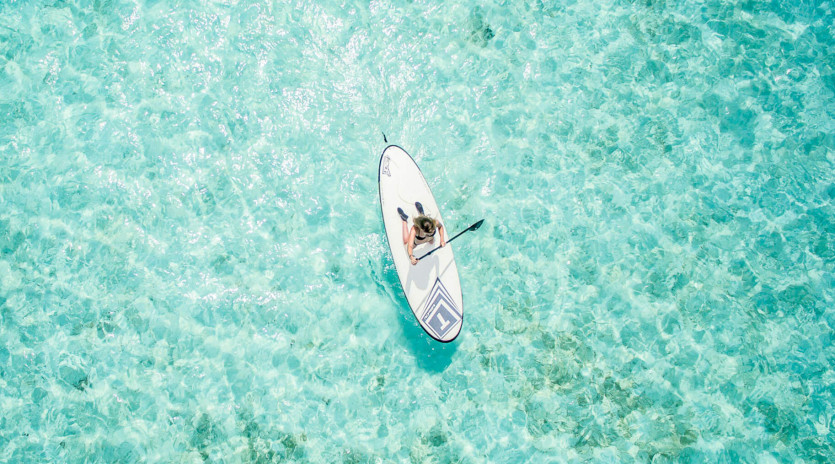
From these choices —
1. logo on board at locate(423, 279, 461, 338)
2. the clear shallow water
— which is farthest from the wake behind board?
the clear shallow water

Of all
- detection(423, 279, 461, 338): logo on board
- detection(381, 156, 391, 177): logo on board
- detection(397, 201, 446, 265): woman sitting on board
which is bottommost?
detection(423, 279, 461, 338): logo on board

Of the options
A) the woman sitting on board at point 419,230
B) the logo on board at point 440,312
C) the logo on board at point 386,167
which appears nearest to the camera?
the woman sitting on board at point 419,230

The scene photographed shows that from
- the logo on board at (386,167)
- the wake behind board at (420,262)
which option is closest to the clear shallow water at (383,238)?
the wake behind board at (420,262)

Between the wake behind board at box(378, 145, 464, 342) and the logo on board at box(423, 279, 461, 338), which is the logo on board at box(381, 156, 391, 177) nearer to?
the wake behind board at box(378, 145, 464, 342)

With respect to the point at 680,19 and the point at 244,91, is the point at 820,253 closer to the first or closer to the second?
the point at 680,19

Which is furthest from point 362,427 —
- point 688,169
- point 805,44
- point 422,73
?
point 805,44

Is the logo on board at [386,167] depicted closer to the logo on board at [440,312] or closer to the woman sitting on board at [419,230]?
the woman sitting on board at [419,230]
